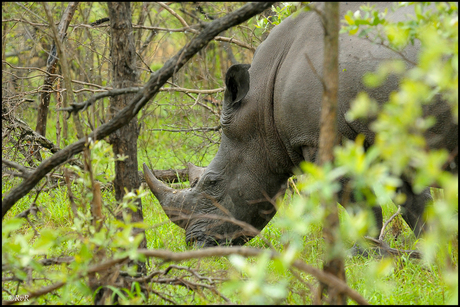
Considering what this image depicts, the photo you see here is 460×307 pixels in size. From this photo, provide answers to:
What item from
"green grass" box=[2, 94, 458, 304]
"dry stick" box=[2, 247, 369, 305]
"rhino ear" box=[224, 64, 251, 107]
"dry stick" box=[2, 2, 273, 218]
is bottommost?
"green grass" box=[2, 94, 458, 304]

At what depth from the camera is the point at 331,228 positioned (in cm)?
214

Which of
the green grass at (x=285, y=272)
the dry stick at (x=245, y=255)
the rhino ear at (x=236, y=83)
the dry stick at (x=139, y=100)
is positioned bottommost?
the green grass at (x=285, y=272)

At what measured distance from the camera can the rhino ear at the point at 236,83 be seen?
4207 mm

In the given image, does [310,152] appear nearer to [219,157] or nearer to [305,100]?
[305,100]

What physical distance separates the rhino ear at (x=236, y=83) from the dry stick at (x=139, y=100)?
4.93 ft

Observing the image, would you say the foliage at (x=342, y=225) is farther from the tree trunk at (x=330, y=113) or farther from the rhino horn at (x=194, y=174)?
the rhino horn at (x=194, y=174)

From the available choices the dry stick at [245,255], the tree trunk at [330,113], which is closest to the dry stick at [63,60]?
the dry stick at [245,255]

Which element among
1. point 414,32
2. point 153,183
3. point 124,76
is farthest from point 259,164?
point 414,32

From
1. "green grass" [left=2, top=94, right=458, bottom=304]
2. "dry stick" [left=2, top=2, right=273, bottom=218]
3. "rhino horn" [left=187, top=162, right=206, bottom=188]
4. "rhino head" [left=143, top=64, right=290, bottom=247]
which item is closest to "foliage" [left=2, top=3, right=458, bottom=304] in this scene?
"green grass" [left=2, top=94, right=458, bottom=304]

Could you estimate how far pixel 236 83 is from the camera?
4.34 meters

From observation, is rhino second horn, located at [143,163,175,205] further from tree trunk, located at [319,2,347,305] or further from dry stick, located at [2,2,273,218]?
tree trunk, located at [319,2,347,305]

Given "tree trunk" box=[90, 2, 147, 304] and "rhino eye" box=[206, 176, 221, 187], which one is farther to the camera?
"rhino eye" box=[206, 176, 221, 187]

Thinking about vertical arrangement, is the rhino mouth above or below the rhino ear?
below

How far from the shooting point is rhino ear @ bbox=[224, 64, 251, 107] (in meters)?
4.21
